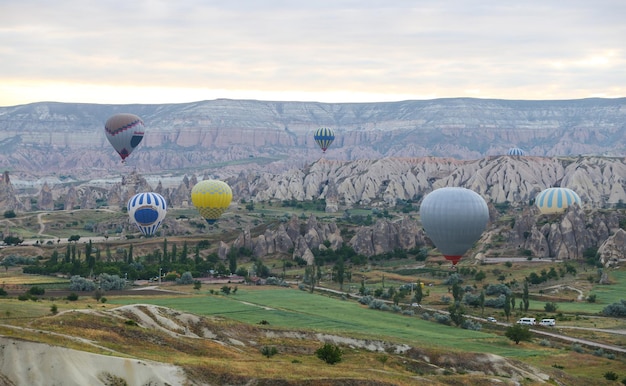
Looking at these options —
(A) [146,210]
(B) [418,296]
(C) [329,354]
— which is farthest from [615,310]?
(A) [146,210]

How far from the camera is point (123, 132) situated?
7362 inches

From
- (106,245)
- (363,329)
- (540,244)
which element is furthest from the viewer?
(106,245)

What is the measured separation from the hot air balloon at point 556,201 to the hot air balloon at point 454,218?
131 feet

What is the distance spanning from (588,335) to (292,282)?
39.7 metres

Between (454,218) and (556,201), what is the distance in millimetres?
45148

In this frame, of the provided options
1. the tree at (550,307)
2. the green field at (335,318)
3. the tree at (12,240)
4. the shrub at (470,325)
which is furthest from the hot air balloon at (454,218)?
the tree at (12,240)

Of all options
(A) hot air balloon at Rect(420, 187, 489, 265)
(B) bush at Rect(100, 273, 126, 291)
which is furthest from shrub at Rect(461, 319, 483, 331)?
(B) bush at Rect(100, 273, 126, 291)

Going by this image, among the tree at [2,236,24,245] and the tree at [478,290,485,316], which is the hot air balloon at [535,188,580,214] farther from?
the tree at [2,236,24,245]

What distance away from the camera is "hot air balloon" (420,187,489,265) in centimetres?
10888

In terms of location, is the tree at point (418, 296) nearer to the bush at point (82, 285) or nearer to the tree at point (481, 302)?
the tree at point (481, 302)

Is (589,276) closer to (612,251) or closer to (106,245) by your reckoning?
(612,251)

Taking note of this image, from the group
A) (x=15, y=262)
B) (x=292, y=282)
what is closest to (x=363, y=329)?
(x=292, y=282)

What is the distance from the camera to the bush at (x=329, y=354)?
6012 centimetres

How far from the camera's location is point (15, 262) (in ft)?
402
